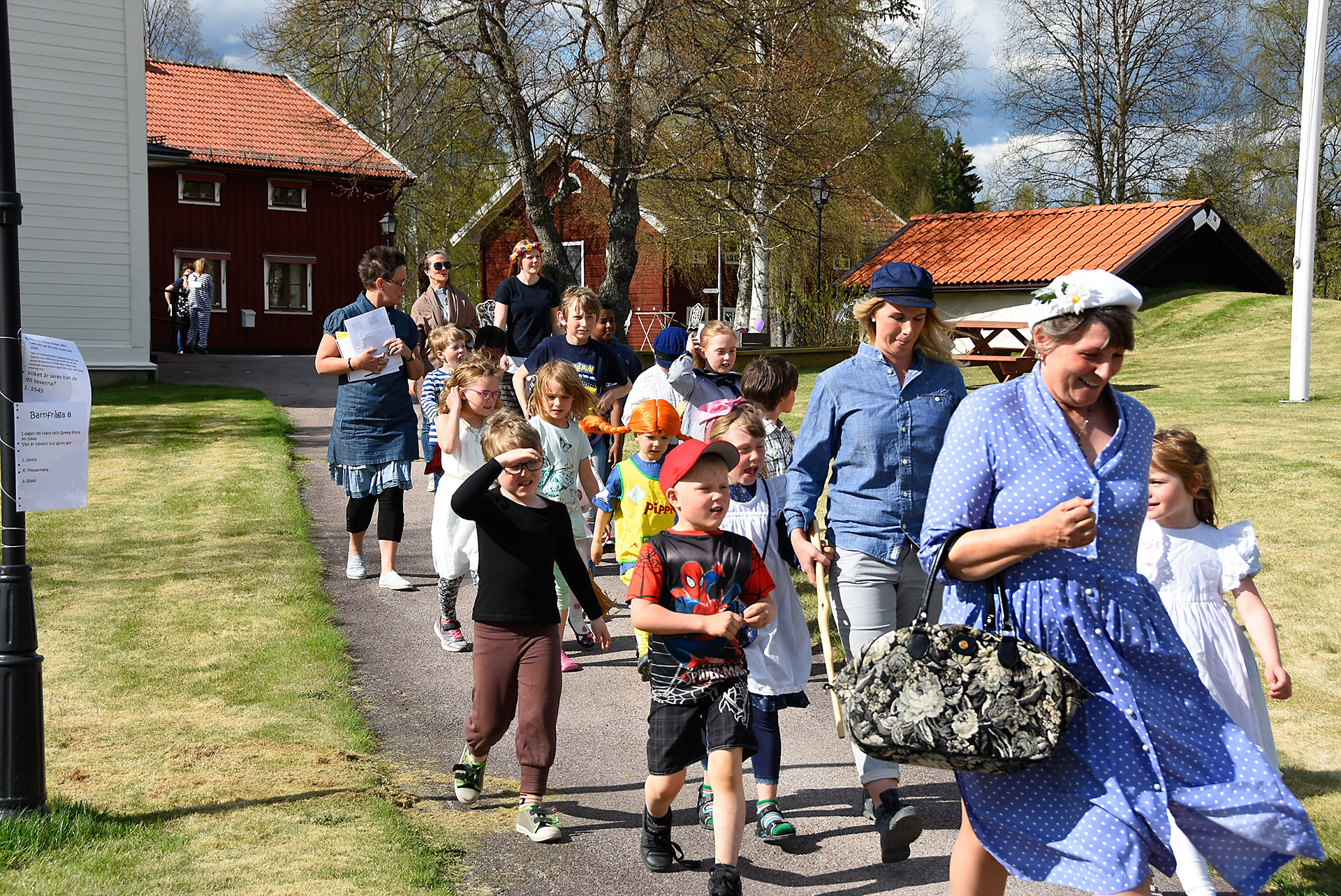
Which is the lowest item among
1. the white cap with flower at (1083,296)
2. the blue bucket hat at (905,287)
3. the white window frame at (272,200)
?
the white cap with flower at (1083,296)

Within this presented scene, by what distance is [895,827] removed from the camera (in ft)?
13.8

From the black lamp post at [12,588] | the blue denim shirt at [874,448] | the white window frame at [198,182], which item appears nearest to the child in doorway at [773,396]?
the blue denim shirt at [874,448]

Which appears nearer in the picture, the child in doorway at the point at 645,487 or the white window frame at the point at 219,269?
the child in doorway at the point at 645,487

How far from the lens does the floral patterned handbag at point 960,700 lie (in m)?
2.67

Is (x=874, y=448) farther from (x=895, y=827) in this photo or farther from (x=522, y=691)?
(x=522, y=691)

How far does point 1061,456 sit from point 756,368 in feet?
11.2

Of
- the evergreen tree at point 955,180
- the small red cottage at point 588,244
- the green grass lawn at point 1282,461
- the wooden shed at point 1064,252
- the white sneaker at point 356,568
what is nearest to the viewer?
the green grass lawn at point 1282,461

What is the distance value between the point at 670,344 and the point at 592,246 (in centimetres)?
3916

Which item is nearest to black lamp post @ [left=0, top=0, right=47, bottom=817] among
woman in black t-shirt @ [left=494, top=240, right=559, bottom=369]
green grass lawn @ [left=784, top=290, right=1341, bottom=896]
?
green grass lawn @ [left=784, top=290, right=1341, bottom=896]

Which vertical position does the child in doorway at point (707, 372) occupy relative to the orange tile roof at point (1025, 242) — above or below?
below

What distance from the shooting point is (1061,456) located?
2920 mm

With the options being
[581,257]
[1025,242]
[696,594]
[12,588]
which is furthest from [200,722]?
[581,257]

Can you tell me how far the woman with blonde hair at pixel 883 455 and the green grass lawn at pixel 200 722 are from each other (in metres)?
1.73

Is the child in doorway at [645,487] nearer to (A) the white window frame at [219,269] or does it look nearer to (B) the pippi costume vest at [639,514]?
(B) the pippi costume vest at [639,514]
